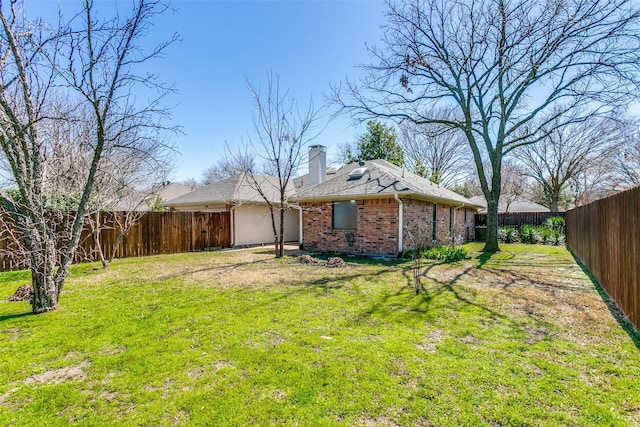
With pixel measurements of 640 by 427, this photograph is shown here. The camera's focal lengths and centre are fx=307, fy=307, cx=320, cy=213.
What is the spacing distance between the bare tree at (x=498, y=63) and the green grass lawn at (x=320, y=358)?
8846mm

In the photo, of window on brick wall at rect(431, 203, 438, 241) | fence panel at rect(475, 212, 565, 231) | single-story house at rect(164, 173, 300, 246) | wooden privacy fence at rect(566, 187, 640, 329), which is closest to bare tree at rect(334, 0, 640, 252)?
window on brick wall at rect(431, 203, 438, 241)

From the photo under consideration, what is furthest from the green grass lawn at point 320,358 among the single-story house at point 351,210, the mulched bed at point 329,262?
the single-story house at point 351,210

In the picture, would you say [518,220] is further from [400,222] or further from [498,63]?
[400,222]

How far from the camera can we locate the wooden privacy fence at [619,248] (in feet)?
13.1

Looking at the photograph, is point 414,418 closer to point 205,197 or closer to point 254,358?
point 254,358

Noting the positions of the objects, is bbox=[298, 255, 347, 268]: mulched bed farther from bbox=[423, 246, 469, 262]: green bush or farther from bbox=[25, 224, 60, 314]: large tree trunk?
bbox=[25, 224, 60, 314]: large tree trunk

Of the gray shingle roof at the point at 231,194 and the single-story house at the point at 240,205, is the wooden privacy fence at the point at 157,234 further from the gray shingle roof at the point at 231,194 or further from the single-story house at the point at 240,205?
the gray shingle roof at the point at 231,194

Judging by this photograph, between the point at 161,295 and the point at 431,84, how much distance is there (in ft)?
42.8

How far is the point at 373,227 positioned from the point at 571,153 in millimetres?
24453

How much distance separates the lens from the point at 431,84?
43.9 feet

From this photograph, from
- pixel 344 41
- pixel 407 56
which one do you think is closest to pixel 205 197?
pixel 344 41

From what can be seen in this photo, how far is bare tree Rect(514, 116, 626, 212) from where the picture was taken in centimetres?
2186

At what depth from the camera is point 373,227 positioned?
36.3ft

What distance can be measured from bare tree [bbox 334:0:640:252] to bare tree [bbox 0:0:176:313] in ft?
31.1
